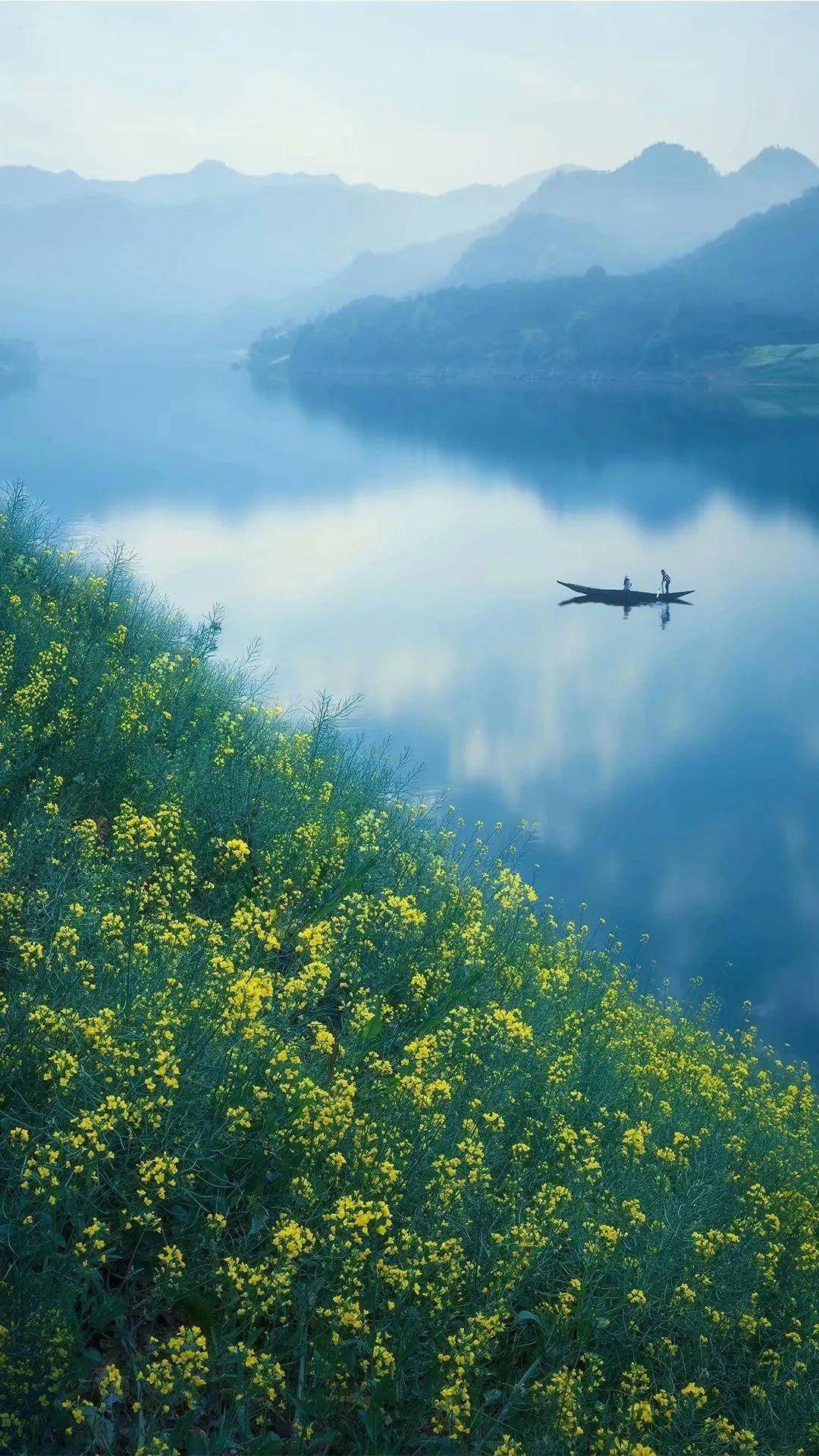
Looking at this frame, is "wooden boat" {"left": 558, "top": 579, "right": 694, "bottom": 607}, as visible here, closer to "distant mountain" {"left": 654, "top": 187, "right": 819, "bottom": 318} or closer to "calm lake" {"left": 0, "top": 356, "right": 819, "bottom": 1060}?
"calm lake" {"left": 0, "top": 356, "right": 819, "bottom": 1060}

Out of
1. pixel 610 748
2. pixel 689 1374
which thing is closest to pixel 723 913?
pixel 610 748

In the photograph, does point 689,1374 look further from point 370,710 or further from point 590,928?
point 370,710

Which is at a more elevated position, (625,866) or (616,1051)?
(625,866)

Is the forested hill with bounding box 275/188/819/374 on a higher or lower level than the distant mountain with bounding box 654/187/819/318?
lower

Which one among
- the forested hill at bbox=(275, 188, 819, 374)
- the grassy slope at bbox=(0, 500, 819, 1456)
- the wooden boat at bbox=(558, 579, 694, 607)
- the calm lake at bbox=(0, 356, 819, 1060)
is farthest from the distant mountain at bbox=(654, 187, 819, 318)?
the grassy slope at bbox=(0, 500, 819, 1456)

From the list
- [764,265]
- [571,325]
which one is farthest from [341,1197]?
[764,265]

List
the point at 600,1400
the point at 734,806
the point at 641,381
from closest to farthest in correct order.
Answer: the point at 600,1400
the point at 734,806
the point at 641,381

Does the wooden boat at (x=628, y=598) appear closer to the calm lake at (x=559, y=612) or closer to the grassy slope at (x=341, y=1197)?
the calm lake at (x=559, y=612)

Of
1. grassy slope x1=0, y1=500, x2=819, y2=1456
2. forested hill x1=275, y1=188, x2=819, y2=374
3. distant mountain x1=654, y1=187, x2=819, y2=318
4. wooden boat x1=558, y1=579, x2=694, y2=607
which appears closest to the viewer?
grassy slope x1=0, y1=500, x2=819, y2=1456
